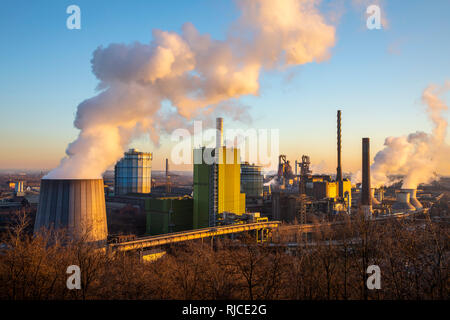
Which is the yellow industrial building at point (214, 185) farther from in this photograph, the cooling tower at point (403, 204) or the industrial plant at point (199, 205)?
the cooling tower at point (403, 204)

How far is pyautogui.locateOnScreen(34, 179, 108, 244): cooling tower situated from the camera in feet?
48.8

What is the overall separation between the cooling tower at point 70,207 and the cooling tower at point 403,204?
3590 centimetres

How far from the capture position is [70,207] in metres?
14.9

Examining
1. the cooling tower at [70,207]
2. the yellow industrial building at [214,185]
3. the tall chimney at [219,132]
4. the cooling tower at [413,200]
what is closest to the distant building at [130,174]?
the tall chimney at [219,132]

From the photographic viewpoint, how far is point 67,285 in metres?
9.80

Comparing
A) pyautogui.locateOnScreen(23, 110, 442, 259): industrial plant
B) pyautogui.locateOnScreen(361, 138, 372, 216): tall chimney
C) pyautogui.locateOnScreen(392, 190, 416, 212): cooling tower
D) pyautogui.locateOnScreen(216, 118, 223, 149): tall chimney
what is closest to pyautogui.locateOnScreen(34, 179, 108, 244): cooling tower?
pyautogui.locateOnScreen(23, 110, 442, 259): industrial plant

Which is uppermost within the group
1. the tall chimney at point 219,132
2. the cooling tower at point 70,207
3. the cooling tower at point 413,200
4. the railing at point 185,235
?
the tall chimney at point 219,132

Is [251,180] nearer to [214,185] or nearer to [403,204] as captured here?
[403,204]

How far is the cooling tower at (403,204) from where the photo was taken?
40250 millimetres

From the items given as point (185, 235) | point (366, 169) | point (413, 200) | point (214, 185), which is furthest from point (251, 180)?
point (185, 235)

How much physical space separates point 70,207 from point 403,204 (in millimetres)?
38130

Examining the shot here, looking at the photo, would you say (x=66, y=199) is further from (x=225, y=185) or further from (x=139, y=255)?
(x=225, y=185)
